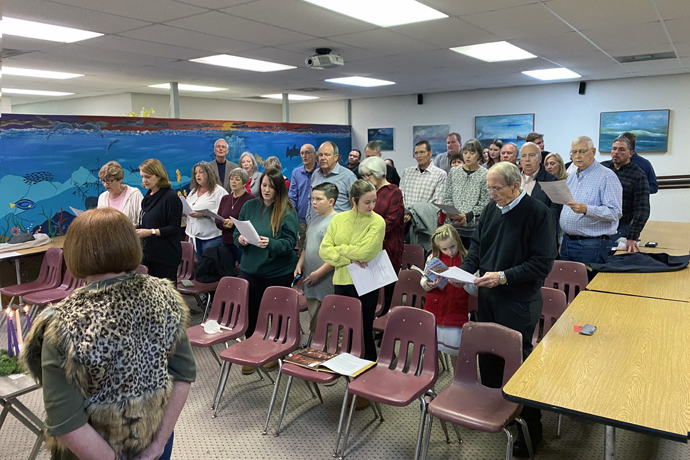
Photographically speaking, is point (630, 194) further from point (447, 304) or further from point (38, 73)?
point (38, 73)

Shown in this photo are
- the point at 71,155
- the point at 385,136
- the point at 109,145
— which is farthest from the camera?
the point at 385,136

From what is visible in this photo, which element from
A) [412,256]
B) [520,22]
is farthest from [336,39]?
[412,256]

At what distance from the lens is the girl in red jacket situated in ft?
10.8

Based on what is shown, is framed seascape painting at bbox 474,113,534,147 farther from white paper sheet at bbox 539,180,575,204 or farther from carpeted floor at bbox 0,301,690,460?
carpeted floor at bbox 0,301,690,460

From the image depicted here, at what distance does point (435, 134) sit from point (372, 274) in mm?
8065

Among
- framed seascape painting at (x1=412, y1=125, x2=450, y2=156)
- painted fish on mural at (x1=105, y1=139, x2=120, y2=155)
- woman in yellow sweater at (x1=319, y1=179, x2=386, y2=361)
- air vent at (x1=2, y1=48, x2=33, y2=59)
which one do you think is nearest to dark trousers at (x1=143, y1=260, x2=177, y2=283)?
woman in yellow sweater at (x1=319, y1=179, x2=386, y2=361)

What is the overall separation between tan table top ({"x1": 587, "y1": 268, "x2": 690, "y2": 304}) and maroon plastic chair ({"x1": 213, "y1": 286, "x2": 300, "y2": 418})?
2051 millimetres

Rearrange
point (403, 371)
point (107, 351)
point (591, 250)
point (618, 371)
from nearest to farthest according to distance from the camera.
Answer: point (107, 351) → point (618, 371) → point (403, 371) → point (591, 250)

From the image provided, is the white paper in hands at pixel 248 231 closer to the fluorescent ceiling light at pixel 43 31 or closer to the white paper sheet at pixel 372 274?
the white paper sheet at pixel 372 274

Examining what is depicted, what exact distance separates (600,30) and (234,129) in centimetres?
572

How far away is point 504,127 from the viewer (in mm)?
10172

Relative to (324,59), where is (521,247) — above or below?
below

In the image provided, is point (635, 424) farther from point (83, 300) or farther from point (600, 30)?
point (600, 30)

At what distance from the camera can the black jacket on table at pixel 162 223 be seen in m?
4.36
